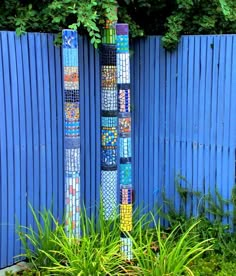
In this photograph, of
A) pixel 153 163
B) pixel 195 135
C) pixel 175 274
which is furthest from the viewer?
pixel 153 163

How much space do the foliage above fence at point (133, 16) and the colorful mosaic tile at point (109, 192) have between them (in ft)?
3.89

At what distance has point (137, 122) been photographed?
512 cm

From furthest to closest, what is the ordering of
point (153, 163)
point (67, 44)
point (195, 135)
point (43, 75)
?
point (153, 163), point (195, 135), point (43, 75), point (67, 44)

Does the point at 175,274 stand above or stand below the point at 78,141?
below

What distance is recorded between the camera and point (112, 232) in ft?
13.8

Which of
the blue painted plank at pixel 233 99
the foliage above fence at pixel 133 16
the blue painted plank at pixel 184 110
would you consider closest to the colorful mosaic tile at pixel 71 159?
the foliage above fence at pixel 133 16

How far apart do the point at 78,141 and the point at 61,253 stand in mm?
974

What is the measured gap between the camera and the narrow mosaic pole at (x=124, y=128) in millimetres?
4148

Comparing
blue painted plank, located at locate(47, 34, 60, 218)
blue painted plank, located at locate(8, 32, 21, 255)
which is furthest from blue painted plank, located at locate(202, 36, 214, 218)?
blue painted plank, located at locate(8, 32, 21, 255)

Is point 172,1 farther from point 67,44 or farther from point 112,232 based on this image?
point 112,232

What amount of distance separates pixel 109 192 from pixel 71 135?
2.08 ft

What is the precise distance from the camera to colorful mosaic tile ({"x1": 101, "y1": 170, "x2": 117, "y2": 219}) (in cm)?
439

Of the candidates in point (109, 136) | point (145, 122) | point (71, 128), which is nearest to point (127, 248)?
point (109, 136)

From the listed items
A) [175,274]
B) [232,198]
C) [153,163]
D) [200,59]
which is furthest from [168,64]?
[175,274]
